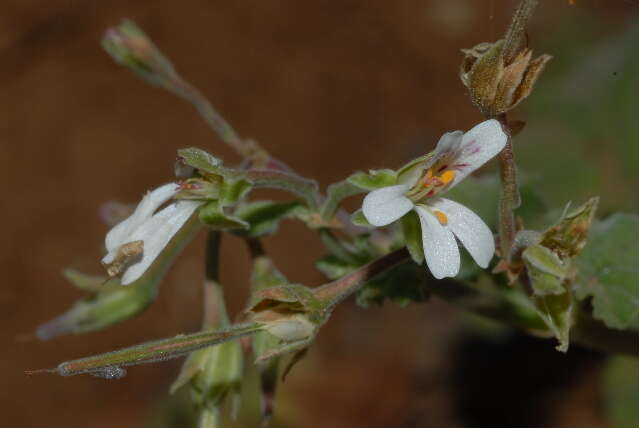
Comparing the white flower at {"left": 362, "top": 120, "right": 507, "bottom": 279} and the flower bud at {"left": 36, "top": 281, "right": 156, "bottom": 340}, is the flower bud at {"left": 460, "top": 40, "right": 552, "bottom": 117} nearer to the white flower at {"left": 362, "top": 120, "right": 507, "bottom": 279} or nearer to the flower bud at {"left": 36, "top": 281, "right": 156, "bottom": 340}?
the white flower at {"left": 362, "top": 120, "right": 507, "bottom": 279}

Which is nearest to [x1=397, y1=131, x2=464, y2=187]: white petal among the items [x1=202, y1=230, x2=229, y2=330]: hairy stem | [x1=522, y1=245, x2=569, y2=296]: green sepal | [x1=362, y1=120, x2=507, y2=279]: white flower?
[x1=362, y1=120, x2=507, y2=279]: white flower

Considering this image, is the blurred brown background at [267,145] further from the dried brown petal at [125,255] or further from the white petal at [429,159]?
the dried brown petal at [125,255]

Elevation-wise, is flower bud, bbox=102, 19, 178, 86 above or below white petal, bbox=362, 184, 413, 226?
above

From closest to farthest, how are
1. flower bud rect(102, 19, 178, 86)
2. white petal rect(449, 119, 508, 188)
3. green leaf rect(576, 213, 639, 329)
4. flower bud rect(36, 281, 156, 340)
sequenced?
1. white petal rect(449, 119, 508, 188)
2. green leaf rect(576, 213, 639, 329)
3. flower bud rect(36, 281, 156, 340)
4. flower bud rect(102, 19, 178, 86)

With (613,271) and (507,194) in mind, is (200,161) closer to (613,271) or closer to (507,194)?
(507,194)

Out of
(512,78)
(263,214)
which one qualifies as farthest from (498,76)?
(263,214)

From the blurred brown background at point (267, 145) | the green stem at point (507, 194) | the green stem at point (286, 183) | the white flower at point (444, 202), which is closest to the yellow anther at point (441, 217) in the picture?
the white flower at point (444, 202)

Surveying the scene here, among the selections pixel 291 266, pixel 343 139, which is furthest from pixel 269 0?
pixel 291 266
